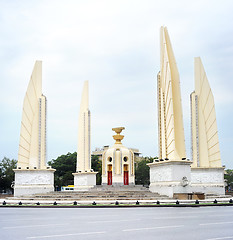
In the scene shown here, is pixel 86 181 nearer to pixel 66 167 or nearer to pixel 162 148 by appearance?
pixel 162 148

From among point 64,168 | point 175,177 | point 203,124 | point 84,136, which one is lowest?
point 175,177

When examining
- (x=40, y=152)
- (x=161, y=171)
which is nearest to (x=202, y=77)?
(x=161, y=171)

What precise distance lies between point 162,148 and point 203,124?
7.91 meters

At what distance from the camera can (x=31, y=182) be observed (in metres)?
31.6

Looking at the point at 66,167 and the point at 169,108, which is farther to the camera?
the point at 66,167

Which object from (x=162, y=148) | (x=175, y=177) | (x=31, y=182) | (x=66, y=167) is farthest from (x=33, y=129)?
(x=66, y=167)

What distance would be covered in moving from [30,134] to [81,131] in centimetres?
934

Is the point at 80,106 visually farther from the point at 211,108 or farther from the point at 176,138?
the point at 176,138

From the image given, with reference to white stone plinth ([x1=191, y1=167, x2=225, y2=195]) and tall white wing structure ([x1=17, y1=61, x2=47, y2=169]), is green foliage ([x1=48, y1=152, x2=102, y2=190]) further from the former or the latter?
white stone plinth ([x1=191, y1=167, x2=225, y2=195])

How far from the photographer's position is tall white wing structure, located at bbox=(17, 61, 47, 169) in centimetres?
3225

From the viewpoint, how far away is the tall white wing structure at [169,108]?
26656 millimetres

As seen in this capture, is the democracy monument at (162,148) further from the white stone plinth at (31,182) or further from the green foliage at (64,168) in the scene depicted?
the green foliage at (64,168)

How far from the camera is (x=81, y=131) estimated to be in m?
41.4

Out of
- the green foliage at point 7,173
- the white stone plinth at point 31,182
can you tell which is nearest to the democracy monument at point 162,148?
the white stone plinth at point 31,182
